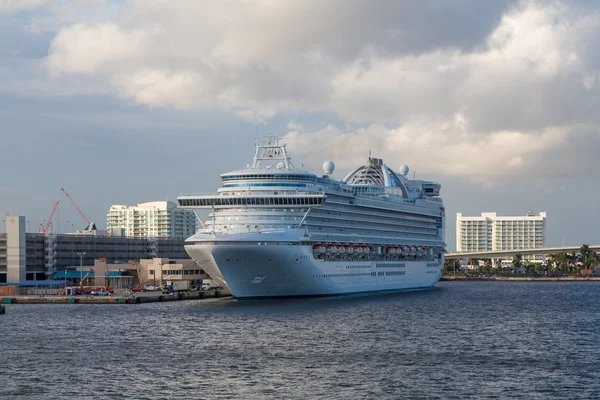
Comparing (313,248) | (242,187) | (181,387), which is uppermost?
(242,187)

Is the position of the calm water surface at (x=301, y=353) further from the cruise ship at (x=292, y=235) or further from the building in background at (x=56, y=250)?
the building in background at (x=56, y=250)

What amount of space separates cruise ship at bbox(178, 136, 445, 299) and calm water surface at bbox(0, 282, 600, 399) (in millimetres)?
3821

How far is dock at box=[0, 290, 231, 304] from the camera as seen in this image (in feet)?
376

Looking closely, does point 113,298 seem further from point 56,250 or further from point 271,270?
point 56,250

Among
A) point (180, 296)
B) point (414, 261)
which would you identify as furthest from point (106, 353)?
point (414, 261)

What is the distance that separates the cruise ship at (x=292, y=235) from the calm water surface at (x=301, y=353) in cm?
382

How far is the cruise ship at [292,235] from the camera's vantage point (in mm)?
93938

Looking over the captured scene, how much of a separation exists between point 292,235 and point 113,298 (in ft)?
104

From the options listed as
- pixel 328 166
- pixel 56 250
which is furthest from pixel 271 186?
pixel 56 250

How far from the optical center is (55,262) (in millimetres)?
167125

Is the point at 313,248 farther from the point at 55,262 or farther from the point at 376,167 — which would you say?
the point at 55,262

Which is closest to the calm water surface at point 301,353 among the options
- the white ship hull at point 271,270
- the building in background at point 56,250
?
the white ship hull at point 271,270

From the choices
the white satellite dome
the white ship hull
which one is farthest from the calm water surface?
the white satellite dome

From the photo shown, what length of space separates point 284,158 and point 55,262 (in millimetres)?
75922
